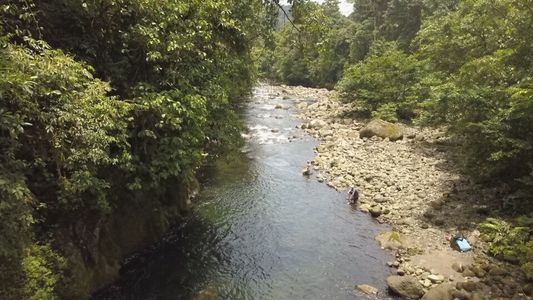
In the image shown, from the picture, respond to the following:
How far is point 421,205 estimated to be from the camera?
48.7ft

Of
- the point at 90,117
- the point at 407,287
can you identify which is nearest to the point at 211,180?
the point at 407,287

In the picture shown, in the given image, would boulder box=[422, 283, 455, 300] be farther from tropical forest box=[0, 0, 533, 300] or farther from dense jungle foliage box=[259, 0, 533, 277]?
dense jungle foliage box=[259, 0, 533, 277]

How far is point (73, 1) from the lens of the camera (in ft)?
28.5

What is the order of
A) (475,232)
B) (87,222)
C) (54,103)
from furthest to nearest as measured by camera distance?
(475,232) → (87,222) → (54,103)

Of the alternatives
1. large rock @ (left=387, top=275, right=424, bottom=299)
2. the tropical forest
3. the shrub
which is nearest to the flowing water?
the tropical forest

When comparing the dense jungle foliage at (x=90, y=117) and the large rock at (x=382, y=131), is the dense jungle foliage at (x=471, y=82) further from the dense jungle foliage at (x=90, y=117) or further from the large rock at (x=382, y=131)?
the dense jungle foliage at (x=90, y=117)

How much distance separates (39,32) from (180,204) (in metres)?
7.36

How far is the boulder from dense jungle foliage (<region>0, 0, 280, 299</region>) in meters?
7.09

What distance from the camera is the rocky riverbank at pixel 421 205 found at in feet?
33.5

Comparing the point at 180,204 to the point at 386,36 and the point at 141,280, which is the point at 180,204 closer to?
the point at 141,280

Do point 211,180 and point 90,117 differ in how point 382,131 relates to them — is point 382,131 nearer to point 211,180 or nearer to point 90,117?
point 211,180

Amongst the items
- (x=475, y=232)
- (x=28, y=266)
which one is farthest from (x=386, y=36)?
(x=28, y=266)

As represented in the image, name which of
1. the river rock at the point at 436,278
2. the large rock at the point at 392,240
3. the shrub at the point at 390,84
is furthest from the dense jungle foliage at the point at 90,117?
the shrub at the point at 390,84

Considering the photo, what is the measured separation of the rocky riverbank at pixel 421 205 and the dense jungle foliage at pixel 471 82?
2.72 feet
